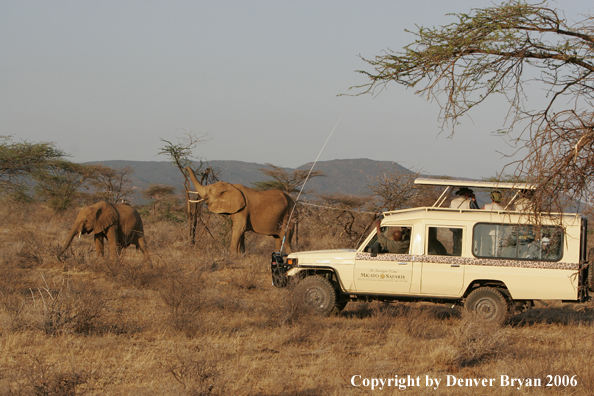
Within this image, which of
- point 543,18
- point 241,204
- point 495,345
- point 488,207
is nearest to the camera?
point 543,18

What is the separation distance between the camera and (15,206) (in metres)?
27.7

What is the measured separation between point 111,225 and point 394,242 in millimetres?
9260

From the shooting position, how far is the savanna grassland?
230 inches

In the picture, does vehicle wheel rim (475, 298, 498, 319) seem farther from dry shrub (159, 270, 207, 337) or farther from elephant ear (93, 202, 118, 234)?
elephant ear (93, 202, 118, 234)

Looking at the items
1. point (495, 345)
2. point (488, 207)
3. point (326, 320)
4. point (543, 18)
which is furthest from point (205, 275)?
point (543, 18)

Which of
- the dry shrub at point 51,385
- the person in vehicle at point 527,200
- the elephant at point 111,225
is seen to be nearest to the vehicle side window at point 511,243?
the person in vehicle at point 527,200

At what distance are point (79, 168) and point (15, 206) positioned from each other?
10.5m

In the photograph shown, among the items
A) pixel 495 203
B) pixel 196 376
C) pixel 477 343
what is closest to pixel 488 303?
pixel 495 203

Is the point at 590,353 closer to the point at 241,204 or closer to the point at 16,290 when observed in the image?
the point at 16,290

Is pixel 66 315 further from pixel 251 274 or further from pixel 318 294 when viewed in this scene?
pixel 251 274

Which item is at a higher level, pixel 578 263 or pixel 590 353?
pixel 578 263

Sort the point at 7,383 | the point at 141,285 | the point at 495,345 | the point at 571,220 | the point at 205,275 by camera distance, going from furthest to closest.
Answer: the point at 205,275, the point at 141,285, the point at 571,220, the point at 495,345, the point at 7,383

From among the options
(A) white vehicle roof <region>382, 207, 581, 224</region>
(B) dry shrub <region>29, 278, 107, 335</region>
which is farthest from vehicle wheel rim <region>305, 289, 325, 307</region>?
(B) dry shrub <region>29, 278, 107, 335</region>

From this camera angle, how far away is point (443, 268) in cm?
916
